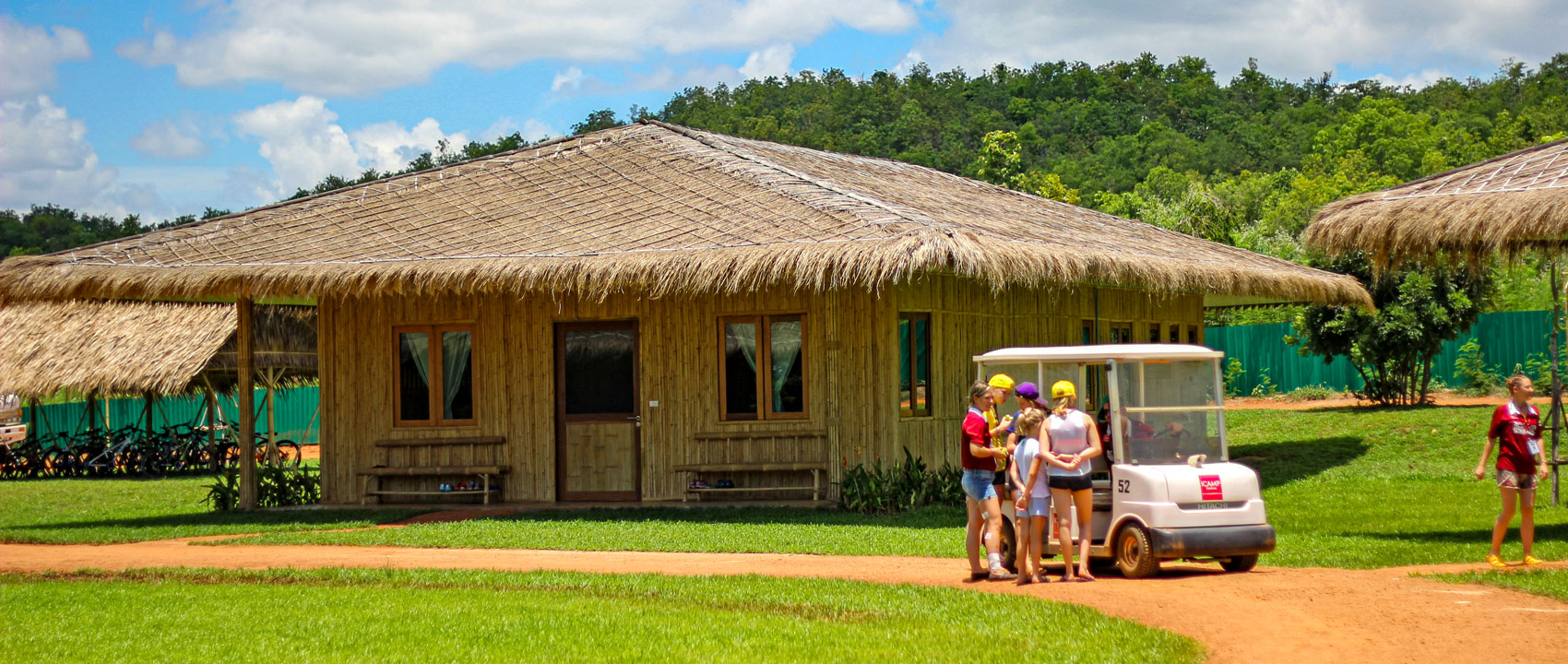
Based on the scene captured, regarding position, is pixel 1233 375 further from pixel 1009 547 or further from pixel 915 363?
pixel 1009 547

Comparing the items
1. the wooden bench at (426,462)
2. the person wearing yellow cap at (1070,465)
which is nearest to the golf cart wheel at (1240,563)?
the person wearing yellow cap at (1070,465)

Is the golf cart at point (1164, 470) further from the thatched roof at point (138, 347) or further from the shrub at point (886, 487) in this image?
the thatched roof at point (138, 347)

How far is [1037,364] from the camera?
11.6 metres

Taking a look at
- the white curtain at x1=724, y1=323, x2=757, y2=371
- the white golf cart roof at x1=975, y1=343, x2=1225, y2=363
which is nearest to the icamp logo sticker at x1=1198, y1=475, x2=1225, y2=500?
the white golf cart roof at x1=975, y1=343, x2=1225, y2=363

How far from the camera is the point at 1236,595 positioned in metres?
9.78

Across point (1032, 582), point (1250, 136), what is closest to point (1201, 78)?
point (1250, 136)

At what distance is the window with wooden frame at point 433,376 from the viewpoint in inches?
715

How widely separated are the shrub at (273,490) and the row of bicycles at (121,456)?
36.3 feet

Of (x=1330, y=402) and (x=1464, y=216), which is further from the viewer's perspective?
(x=1330, y=402)

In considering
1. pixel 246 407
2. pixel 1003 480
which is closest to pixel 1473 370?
pixel 1003 480

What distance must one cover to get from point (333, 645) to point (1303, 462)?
1660 cm

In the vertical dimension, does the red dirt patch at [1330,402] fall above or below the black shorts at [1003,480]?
above

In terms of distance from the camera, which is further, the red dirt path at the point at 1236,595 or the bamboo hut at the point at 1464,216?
the bamboo hut at the point at 1464,216

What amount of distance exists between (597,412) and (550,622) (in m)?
8.73
